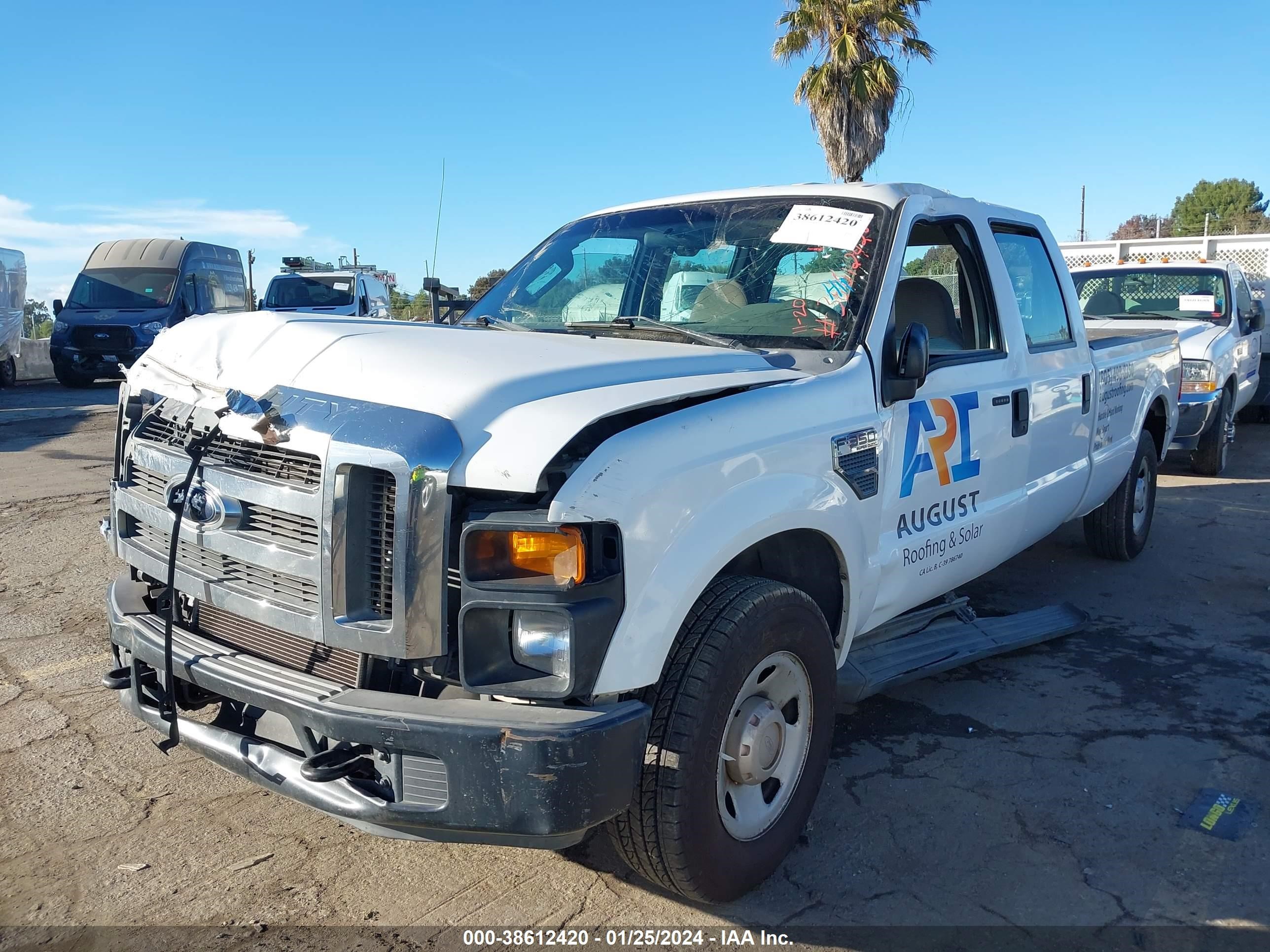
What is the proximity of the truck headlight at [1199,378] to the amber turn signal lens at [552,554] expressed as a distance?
794cm

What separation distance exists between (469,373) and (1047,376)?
9.39 ft

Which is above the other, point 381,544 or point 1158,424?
point 1158,424

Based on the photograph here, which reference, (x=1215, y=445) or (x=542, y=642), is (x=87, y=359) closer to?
(x=1215, y=445)

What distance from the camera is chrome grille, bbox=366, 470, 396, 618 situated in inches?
89.5

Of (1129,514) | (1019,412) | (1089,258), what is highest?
(1089,258)

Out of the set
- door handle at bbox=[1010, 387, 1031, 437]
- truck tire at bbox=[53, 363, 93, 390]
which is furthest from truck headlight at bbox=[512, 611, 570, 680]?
truck tire at bbox=[53, 363, 93, 390]

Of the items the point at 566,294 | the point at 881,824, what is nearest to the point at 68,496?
the point at 566,294

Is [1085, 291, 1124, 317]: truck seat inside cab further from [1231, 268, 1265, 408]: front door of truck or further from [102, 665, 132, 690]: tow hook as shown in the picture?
[102, 665, 132, 690]: tow hook

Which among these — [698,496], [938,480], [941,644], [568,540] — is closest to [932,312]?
[938,480]

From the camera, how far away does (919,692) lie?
4168mm

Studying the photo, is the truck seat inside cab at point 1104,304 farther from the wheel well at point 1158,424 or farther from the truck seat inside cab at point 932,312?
the truck seat inside cab at point 932,312

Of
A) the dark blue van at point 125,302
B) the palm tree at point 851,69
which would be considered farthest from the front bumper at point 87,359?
the palm tree at point 851,69

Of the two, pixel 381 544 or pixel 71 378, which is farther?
pixel 71 378

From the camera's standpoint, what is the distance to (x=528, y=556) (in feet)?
7.23
